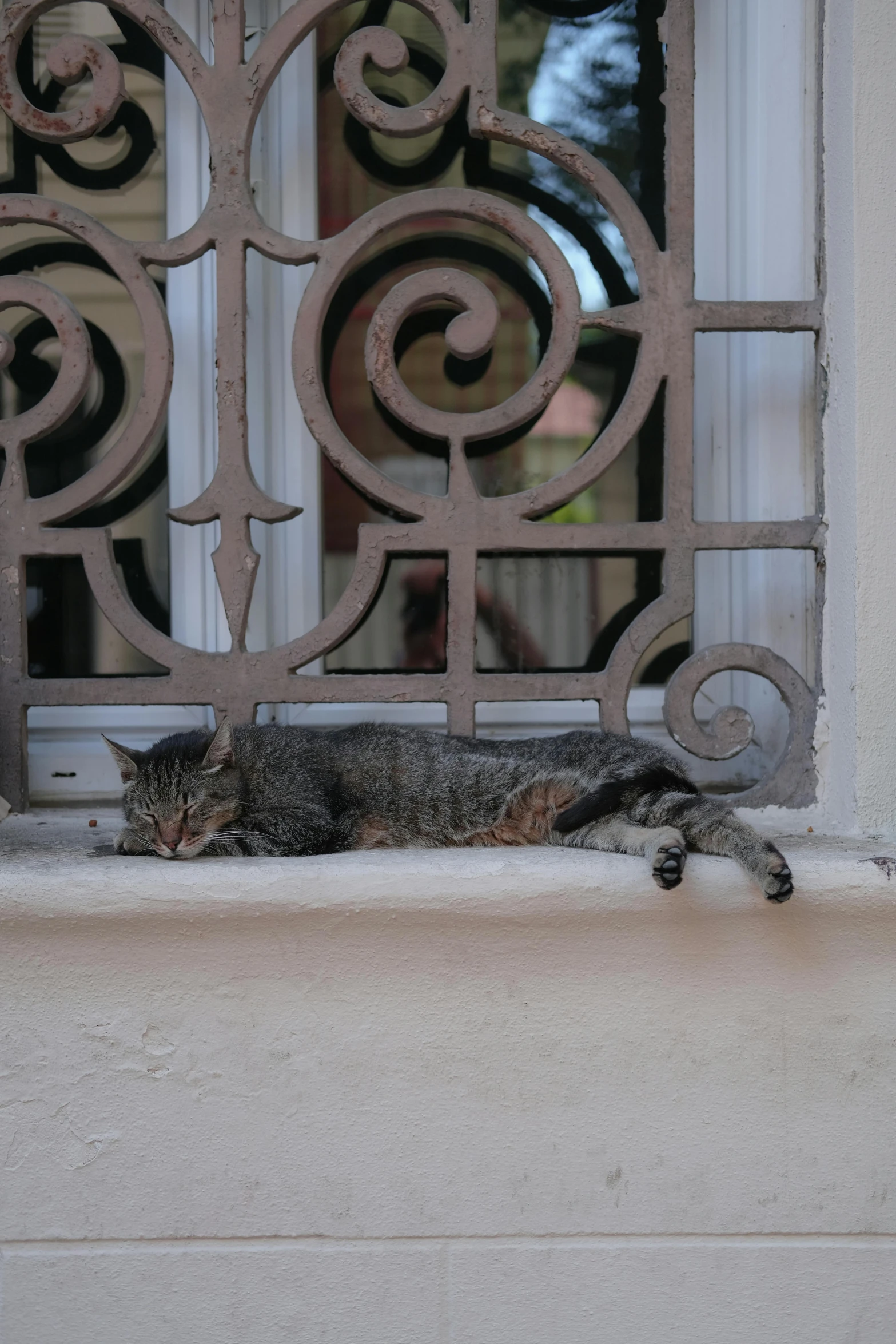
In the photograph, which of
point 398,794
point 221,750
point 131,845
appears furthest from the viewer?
point 398,794

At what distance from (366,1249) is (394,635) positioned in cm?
138

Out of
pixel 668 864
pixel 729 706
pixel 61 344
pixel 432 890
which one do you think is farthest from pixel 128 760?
pixel 729 706

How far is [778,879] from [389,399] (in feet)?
4.03

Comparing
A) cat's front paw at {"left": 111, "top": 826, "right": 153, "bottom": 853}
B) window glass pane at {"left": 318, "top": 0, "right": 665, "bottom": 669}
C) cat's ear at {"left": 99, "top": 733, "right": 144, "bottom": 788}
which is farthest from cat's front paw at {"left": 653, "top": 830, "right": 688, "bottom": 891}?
cat's ear at {"left": 99, "top": 733, "right": 144, "bottom": 788}

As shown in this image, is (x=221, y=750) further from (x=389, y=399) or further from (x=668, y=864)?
(x=668, y=864)

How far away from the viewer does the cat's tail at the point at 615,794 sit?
2074 millimetres

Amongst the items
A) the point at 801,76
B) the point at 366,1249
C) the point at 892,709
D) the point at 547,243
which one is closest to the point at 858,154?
the point at 801,76

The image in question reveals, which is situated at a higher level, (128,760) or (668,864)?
(128,760)

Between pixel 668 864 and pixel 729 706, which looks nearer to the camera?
pixel 668 864

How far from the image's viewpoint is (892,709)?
209 centimetres

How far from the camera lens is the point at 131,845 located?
208cm

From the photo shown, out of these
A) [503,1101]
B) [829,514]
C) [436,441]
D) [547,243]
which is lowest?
[503,1101]

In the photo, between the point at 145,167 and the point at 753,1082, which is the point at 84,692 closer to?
the point at 145,167

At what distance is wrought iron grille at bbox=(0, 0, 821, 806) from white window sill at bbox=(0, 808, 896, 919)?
0.37 metres
